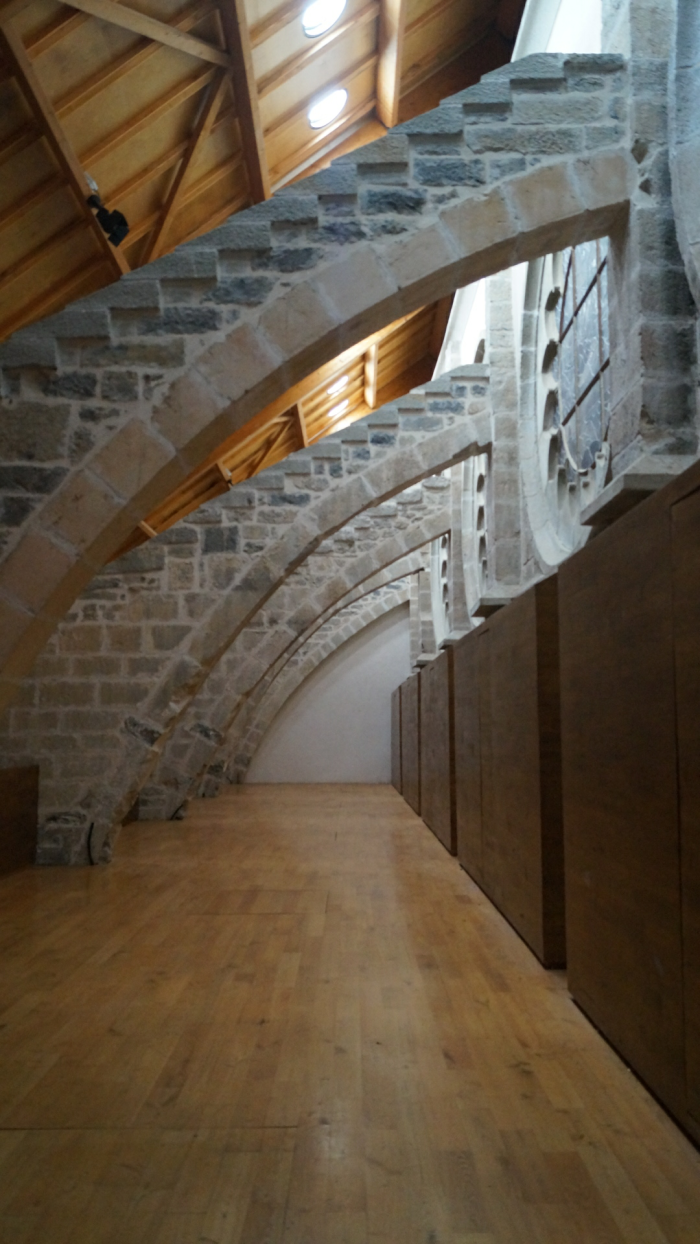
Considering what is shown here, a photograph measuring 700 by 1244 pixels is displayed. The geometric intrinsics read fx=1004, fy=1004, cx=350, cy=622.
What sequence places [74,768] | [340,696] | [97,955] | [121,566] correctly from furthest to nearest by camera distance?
[340,696]
[121,566]
[74,768]
[97,955]

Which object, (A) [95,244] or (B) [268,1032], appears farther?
(A) [95,244]

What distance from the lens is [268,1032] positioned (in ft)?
8.80

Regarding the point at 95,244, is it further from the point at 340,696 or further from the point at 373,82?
the point at 340,696

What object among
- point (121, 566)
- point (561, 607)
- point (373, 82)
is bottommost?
point (561, 607)

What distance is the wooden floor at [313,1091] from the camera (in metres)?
1.69

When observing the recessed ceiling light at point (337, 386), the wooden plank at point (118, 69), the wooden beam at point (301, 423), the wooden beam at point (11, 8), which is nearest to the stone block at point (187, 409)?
the wooden beam at point (11, 8)

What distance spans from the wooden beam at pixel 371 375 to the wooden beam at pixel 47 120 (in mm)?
5290

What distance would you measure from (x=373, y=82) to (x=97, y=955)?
6.37 metres

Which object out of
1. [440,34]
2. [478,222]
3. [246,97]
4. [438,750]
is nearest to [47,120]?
[246,97]

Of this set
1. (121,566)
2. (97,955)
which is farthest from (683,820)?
(121,566)

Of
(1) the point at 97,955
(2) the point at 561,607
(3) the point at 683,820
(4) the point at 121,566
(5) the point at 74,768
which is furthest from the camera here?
(4) the point at 121,566

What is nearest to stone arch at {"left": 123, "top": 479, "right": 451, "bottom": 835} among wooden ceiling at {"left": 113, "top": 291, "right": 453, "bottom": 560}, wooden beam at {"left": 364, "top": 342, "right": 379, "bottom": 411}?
wooden ceiling at {"left": 113, "top": 291, "right": 453, "bottom": 560}

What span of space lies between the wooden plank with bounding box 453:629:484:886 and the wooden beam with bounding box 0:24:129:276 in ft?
10.5

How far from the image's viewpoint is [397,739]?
39.4 feet
